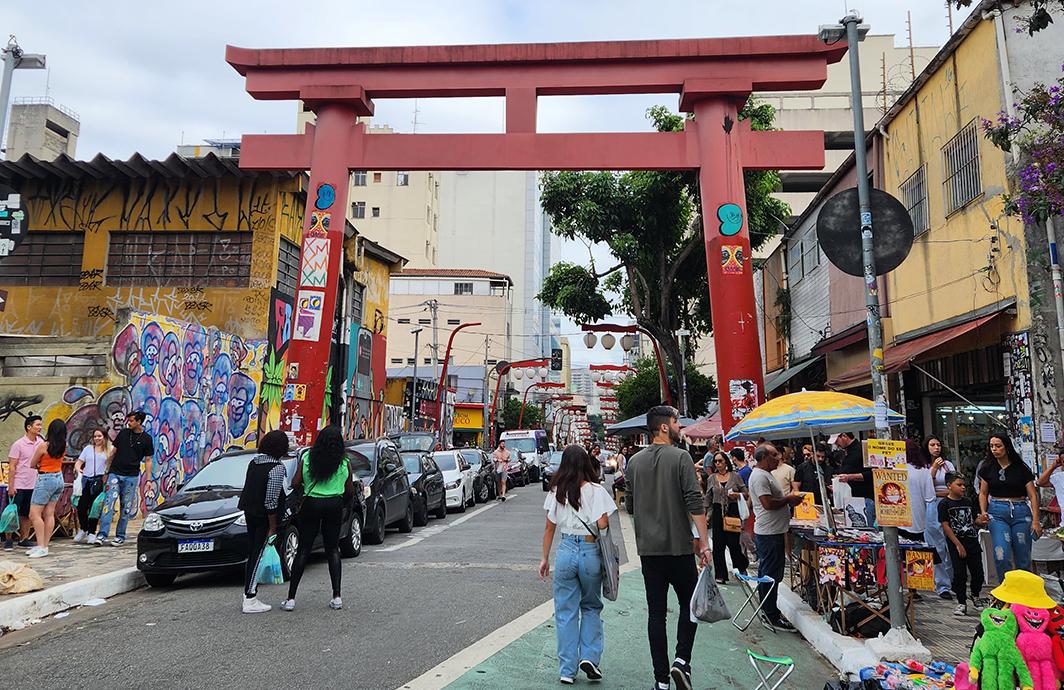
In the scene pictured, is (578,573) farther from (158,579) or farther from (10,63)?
(10,63)

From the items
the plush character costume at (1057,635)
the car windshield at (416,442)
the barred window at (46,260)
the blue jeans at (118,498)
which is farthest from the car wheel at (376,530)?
the barred window at (46,260)

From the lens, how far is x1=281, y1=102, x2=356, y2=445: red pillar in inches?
581

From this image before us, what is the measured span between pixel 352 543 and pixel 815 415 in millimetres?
6355

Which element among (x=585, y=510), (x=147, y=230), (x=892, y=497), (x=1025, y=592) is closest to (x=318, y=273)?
(x=147, y=230)

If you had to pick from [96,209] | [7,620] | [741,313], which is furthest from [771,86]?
[96,209]

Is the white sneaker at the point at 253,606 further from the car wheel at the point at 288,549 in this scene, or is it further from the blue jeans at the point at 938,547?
the blue jeans at the point at 938,547

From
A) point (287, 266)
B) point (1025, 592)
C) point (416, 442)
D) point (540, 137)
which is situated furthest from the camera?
point (416, 442)

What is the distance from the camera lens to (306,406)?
1473cm

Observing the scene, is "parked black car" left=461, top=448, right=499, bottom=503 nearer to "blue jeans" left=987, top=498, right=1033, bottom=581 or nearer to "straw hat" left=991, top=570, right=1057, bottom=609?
"blue jeans" left=987, top=498, right=1033, bottom=581

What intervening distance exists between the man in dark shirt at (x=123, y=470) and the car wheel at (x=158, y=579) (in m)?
2.41

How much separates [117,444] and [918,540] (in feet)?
32.9

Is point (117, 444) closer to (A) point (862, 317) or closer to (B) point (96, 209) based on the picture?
(B) point (96, 209)

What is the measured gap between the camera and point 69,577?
331 inches

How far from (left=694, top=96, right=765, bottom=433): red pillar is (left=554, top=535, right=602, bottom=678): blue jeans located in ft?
28.1
